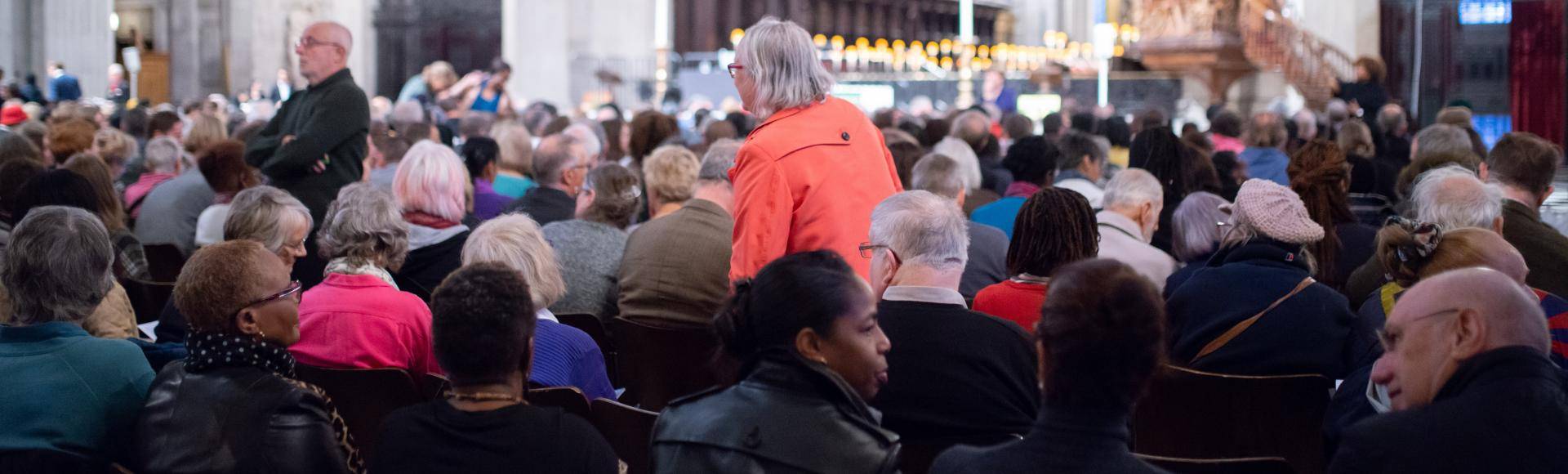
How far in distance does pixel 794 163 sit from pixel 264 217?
1.59m

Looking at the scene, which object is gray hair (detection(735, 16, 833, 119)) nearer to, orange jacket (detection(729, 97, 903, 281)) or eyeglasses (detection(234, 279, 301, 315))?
orange jacket (detection(729, 97, 903, 281))

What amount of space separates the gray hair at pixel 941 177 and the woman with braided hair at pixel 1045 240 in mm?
1769

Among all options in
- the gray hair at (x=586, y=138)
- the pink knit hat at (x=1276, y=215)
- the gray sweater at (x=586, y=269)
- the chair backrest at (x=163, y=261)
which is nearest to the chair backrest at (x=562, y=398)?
the pink knit hat at (x=1276, y=215)

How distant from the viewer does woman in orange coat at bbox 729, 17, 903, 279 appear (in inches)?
149

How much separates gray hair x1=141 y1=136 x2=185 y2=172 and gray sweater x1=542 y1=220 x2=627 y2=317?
3.26 meters

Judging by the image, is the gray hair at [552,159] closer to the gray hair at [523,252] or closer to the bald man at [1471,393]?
the gray hair at [523,252]

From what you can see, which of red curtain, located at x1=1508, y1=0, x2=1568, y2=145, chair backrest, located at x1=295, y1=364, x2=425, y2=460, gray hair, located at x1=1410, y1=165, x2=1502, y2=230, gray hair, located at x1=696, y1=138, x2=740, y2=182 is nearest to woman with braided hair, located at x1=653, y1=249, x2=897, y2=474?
chair backrest, located at x1=295, y1=364, x2=425, y2=460

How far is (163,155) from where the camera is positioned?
Result: 7578mm

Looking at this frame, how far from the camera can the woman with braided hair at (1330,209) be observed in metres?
4.96

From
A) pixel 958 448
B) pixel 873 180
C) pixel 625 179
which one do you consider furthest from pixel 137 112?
pixel 958 448

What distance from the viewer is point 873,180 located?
13.0 ft

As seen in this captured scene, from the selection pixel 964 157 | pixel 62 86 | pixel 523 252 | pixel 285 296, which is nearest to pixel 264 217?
pixel 523 252

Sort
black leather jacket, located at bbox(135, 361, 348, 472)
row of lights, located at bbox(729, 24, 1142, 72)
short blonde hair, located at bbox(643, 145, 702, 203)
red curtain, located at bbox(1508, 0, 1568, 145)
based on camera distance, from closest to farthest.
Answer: black leather jacket, located at bbox(135, 361, 348, 472) < short blonde hair, located at bbox(643, 145, 702, 203) < red curtain, located at bbox(1508, 0, 1568, 145) < row of lights, located at bbox(729, 24, 1142, 72)

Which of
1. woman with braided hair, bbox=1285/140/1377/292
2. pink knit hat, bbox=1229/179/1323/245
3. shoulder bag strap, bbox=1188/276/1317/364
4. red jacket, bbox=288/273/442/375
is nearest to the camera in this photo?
red jacket, bbox=288/273/442/375
